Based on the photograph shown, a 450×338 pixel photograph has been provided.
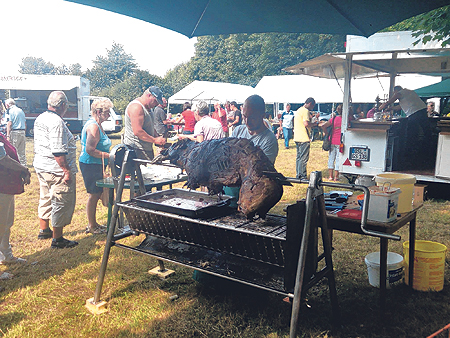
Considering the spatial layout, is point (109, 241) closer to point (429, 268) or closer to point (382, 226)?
point (382, 226)

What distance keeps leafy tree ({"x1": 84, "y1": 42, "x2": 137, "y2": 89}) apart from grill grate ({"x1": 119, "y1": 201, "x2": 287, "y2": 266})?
63.3 m

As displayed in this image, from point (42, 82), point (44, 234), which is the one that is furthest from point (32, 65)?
point (44, 234)

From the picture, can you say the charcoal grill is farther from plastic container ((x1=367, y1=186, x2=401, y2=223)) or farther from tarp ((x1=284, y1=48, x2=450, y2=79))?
tarp ((x1=284, y1=48, x2=450, y2=79))

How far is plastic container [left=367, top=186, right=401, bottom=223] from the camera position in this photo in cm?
288

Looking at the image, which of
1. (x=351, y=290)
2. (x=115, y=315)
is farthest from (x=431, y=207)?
(x=115, y=315)

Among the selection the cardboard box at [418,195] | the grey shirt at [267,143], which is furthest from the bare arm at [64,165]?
the cardboard box at [418,195]

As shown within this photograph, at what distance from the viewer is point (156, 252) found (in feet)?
11.2

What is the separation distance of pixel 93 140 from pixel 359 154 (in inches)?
205

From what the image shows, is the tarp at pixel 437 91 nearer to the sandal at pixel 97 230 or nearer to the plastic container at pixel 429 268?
the plastic container at pixel 429 268

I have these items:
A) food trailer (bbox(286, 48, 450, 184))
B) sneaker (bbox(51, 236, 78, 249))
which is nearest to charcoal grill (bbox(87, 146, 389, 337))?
sneaker (bbox(51, 236, 78, 249))

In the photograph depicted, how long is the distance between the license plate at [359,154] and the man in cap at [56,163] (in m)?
5.40

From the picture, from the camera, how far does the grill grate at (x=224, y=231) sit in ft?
8.87

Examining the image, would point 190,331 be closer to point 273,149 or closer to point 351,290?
point 351,290

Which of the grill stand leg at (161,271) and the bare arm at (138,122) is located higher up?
→ the bare arm at (138,122)
